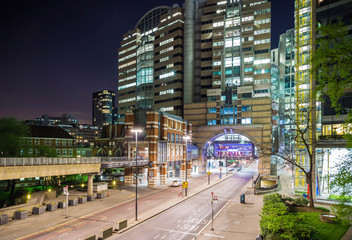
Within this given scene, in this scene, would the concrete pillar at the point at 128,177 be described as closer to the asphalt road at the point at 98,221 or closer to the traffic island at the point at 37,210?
the asphalt road at the point at 98,221

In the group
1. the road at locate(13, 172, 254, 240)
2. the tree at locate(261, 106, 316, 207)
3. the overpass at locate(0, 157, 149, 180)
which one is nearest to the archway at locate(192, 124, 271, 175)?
the tree at locate(261, 106, 316, 207)

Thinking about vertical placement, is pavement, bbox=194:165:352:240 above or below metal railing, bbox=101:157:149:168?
below

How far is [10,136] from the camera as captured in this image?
44.8 m

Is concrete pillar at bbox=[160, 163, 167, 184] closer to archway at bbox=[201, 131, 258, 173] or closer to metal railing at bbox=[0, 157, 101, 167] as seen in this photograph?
metal railing at bbox=[0, 157, 101, 167]

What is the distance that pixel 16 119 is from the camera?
155 feet

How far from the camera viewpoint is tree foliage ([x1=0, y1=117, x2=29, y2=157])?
44625 millimetres

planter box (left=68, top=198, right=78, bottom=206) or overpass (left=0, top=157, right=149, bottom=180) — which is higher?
overpass (left=0, top=157, right=149, bottom=180)

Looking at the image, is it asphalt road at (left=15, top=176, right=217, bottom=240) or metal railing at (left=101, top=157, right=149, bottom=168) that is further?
metal railing at (left=101, top=157, right=149, bottom=168)

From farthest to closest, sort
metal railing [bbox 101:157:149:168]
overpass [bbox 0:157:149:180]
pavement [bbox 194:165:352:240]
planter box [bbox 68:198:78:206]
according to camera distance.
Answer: metal railing [bbox 101:157:149:168] → planter box [bbox 68:198:78:206] → overpass [bbox 0:157:149:180] → pavement [bbox 194:165:352:240]

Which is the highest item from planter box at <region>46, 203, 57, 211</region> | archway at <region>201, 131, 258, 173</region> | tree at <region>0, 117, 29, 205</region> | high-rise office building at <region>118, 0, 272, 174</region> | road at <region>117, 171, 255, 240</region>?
high-rise office building at <region>118, 0, 272, 174</region>

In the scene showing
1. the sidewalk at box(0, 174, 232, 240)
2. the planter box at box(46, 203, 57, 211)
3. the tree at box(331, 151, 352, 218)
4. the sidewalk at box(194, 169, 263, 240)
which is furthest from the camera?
the planter box at box(46, 203, 57, 211)

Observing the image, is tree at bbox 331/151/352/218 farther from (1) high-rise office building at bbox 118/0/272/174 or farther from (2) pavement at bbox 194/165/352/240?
(1) high-rise office building at bbox 118/0/272/174

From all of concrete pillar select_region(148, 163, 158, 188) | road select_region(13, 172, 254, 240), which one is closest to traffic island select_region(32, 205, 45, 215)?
road select_region(13, 172, 254, 240)

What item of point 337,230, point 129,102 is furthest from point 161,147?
point 129,102
